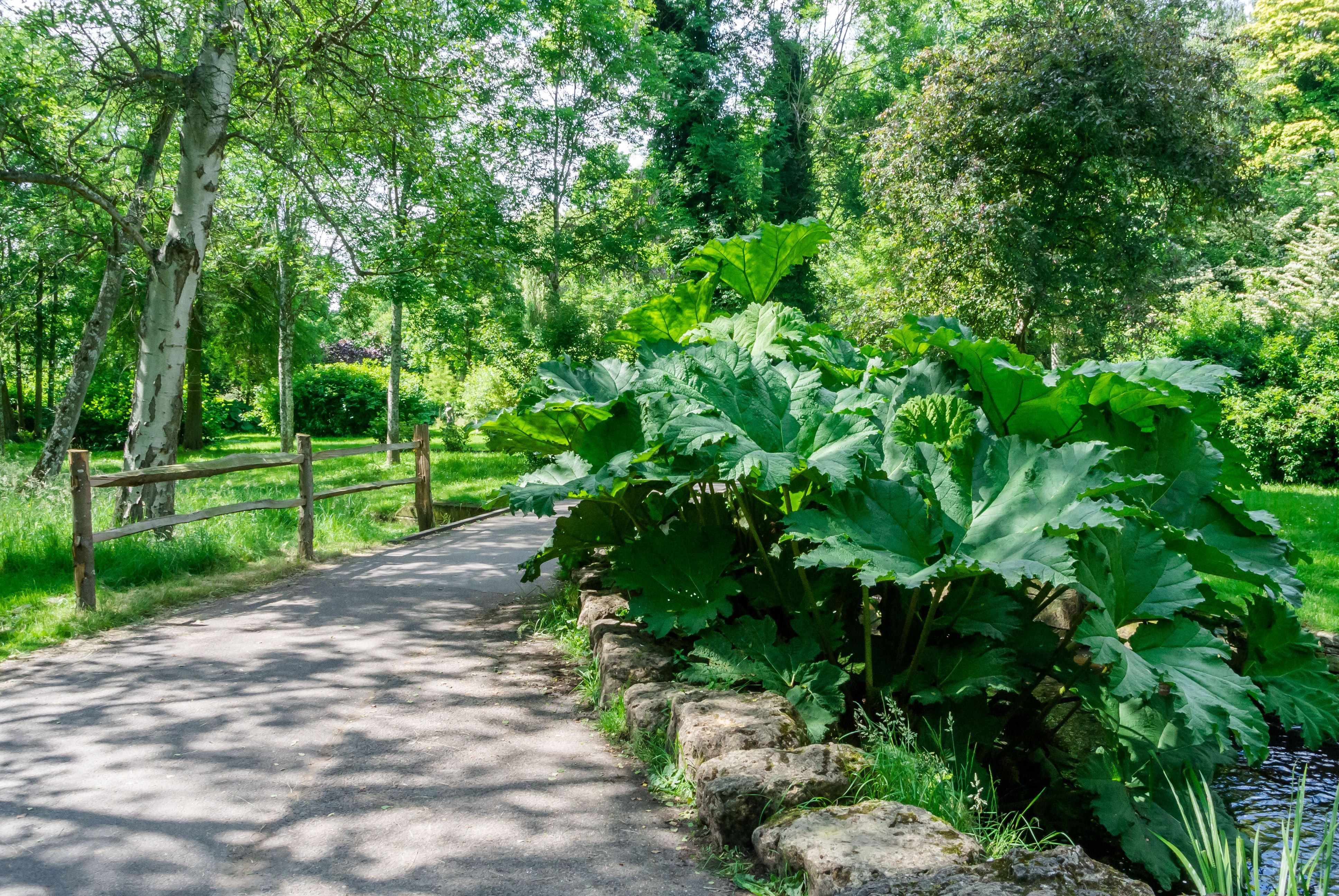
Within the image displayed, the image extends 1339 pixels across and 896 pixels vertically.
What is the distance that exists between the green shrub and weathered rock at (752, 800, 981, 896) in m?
24.1

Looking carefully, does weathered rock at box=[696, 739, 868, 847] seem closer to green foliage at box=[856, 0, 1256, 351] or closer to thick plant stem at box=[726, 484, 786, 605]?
thick plant stem at box=[726, 484, 786, 605]

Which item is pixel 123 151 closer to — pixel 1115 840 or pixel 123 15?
pixel 123 15

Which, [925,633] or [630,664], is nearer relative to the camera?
[925,633]

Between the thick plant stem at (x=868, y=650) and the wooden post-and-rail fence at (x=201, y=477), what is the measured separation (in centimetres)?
527

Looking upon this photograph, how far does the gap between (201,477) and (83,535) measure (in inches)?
74.9

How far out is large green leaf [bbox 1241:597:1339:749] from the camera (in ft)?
10.3

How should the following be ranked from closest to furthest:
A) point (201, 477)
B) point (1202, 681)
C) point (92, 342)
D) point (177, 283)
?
point (1202, 681) → point (201, 477) → point (177, 283) → point (92, 342)

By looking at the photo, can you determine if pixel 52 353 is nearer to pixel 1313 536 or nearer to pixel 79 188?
pixel 79 188

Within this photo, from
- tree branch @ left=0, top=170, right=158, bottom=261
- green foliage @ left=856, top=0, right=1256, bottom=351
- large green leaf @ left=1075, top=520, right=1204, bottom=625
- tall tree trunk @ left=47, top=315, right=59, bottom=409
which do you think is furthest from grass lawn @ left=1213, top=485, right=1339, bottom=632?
tall tree trunk @ left=47, top=315, right=59, bottom=409

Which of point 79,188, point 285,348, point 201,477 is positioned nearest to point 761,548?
point 201,477

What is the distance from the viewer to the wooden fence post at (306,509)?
7.97m

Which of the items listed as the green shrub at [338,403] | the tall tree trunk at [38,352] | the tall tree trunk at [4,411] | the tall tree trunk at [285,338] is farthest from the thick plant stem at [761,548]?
the green shrub at [338,403]

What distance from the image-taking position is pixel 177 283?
26.7 feet

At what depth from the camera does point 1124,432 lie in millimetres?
3496
